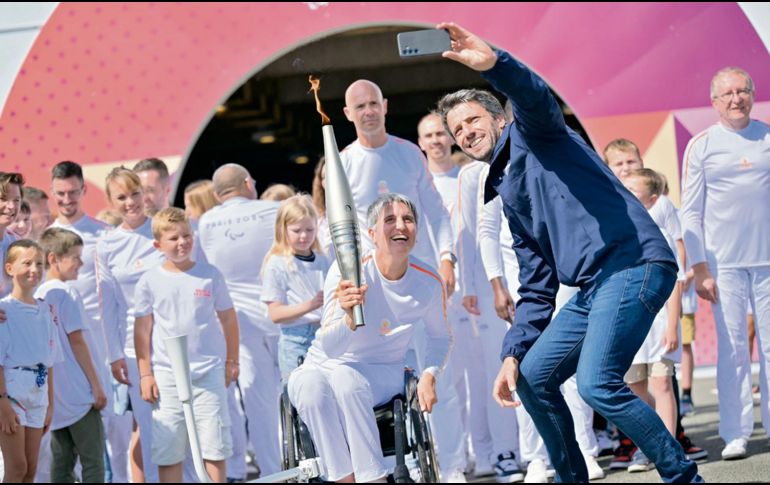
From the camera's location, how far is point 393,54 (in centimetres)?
1226

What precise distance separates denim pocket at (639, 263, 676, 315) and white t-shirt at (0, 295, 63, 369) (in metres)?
2.81

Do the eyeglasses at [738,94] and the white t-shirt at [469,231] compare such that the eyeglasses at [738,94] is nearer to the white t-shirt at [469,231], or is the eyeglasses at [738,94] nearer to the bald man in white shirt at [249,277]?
the white t-shirt at [469,231]

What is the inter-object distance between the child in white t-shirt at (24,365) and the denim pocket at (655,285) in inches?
109

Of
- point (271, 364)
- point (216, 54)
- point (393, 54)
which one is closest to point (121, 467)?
point (271, 364)

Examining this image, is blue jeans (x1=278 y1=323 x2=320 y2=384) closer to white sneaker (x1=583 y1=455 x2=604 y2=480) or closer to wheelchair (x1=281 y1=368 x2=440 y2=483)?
wheelchair (x1=281 y1=368 x2=440 y2=483)

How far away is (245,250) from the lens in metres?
6.65

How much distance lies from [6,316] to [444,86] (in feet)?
33.1

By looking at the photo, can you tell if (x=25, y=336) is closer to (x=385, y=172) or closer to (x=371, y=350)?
(x=371, y=350)

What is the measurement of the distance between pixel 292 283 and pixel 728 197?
2.27 meters

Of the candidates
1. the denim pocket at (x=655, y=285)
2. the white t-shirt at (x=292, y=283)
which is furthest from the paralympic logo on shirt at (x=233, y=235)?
the denim pocket at (x=655, y=285)

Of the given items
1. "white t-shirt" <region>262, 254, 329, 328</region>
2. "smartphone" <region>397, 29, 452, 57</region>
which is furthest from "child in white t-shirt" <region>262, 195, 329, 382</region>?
"smartphone" <region>397, 29, 452, 57</region>

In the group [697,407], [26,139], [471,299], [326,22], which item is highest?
[326,22]

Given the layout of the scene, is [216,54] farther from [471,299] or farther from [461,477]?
[461,477]

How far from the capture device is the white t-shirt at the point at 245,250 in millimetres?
6617
